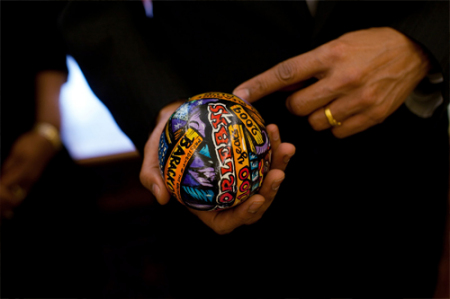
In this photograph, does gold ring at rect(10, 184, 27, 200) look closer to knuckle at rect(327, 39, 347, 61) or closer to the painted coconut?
the painted coconut

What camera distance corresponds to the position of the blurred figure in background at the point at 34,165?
1219 mm

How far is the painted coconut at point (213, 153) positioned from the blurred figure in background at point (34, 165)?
94cm

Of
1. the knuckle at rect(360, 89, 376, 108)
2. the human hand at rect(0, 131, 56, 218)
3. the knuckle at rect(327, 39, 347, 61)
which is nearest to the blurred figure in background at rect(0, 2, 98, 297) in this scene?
the human hand at rect(0, 131, 56, 218)

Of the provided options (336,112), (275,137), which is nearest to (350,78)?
(336,112)

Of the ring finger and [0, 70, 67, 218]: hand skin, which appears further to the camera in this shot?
[0, 70, 67, 218]: hand skin

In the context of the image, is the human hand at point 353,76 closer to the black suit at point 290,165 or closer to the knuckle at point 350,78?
the knuckle at point 350,78

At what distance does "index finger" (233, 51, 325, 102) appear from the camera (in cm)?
84

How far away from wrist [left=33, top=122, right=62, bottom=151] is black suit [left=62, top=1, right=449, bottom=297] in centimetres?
47

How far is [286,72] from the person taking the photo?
856mm

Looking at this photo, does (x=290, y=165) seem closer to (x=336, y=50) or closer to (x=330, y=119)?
(x=330, y=119)

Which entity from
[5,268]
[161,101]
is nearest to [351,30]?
[161,101]

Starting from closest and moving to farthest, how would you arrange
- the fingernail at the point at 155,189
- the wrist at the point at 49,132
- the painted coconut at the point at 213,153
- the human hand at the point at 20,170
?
the painted coconut at the point at 213,153 < the fingernail at the point at 155,189 < the human hand at the point at 20,170 < the wrist at the point at 49,132

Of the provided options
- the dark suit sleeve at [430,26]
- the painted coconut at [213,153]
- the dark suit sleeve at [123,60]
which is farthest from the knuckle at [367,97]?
the dark suit sleeve at [123,60]

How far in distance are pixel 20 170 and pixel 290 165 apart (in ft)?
4.29
